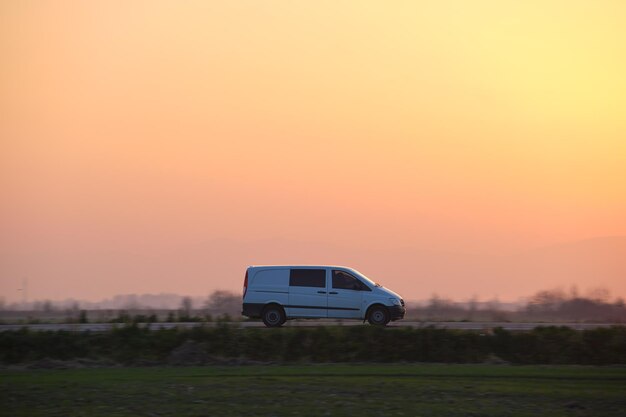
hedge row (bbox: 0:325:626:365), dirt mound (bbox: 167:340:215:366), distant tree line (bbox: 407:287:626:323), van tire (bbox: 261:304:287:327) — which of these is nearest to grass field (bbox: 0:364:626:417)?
dirt mound (bbox: 167:340:215:366)

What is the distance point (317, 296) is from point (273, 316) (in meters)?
1.70

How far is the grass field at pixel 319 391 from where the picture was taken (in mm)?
16828

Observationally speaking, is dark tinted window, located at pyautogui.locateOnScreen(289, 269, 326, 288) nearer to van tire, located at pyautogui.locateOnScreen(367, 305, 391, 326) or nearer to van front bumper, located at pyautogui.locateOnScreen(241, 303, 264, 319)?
van front bumper, located at pyautogui.locateOnScreen(241, 303, 264, 319)

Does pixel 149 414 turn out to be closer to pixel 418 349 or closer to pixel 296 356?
pixel 296 356

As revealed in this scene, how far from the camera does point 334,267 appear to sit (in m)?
29.5

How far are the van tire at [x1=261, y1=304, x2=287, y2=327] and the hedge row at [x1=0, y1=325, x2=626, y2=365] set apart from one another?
9.94 feet

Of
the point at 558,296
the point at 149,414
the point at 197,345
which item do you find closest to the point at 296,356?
the point at 197,345

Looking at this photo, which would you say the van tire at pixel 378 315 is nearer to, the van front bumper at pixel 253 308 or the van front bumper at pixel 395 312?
the van front bumper at pixel 395 312

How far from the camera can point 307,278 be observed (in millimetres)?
29484

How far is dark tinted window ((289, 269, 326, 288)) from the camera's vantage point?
1156 inches

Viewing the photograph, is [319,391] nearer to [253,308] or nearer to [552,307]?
[253,308]

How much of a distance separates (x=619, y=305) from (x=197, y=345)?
32345mm

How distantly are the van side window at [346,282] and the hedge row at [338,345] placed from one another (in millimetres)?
3286

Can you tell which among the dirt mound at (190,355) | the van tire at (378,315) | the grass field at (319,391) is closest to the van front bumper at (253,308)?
the van tire at (378,315)
